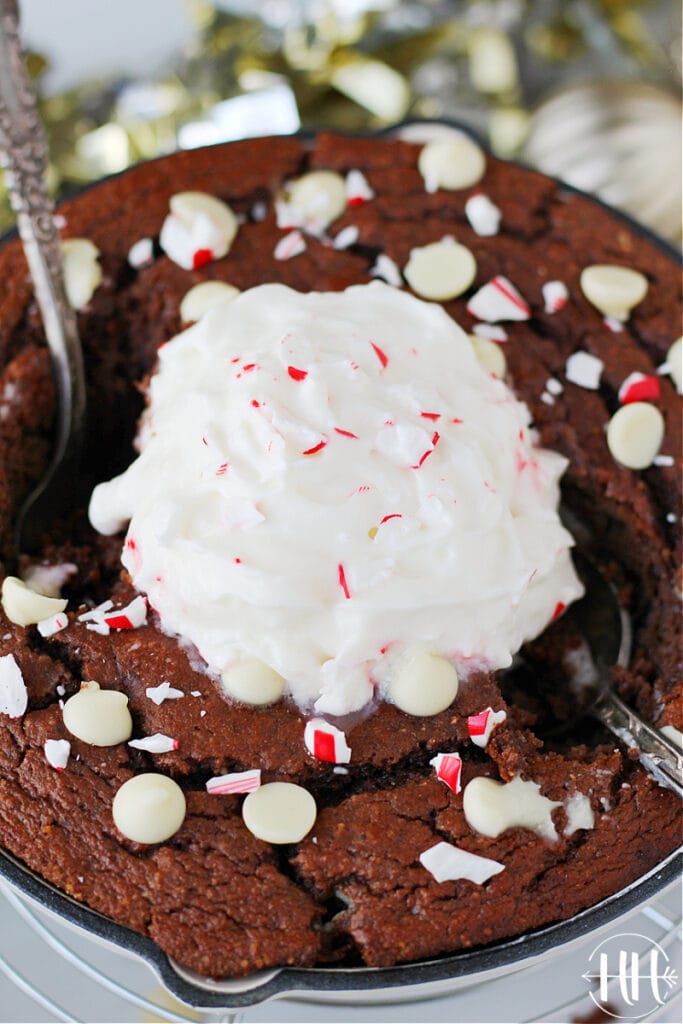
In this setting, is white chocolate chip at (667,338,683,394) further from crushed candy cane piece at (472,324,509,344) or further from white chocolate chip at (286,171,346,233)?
white chocolate chip at (286,171,346,233)

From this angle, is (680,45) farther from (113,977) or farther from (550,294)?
(113,977)

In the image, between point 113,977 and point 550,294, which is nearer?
point 113,977

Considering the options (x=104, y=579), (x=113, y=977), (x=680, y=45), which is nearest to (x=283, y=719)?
(x=104, y=579)

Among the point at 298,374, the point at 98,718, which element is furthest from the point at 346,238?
the point at 98,718

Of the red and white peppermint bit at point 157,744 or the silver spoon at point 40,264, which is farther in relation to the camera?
the silver spoon at point 40,264

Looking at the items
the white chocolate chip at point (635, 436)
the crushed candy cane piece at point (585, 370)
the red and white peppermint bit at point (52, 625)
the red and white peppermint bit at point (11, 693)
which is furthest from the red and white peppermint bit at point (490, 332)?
the red and white peppermint bit at point (11, 693)

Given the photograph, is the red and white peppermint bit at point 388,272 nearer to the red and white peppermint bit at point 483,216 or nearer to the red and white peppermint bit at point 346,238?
the red and white peppermint bit at point 346,238

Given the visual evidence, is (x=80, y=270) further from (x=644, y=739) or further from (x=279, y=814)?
(x=644, y=739)

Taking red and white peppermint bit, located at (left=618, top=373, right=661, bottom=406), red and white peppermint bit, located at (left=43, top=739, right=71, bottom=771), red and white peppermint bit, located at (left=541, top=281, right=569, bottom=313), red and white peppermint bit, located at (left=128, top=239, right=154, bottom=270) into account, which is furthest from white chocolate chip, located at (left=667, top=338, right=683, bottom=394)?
red and white peppermint bit, located at (left=43, top=739, right=71, bottom=771)
